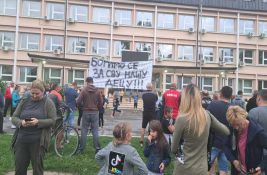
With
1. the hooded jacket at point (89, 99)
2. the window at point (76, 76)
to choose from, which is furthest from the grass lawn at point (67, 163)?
the window at point (76, 76)

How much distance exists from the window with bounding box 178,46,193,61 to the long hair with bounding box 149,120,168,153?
41442mm

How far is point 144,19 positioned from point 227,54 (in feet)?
34.8

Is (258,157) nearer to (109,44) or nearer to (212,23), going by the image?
(109,44)

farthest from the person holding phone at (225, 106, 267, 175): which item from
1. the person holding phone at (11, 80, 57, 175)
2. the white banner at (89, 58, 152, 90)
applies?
the white banner at (89, 58, 152, 90)

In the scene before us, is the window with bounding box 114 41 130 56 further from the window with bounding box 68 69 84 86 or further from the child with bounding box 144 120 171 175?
the child with bounding box 144 120 171 175

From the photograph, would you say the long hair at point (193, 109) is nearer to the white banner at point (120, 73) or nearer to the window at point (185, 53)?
the white banner at point (120, 73)

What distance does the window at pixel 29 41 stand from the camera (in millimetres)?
43531

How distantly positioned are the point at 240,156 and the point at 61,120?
20.5ft

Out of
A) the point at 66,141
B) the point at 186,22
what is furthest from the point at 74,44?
the point at 66,141

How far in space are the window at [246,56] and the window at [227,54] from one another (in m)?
1.06

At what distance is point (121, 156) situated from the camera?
5.08m

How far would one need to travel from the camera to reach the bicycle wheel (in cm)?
1084

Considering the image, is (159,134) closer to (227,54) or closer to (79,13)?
(79,13)

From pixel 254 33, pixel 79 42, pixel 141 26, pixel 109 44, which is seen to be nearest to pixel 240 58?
pixel 254 33
